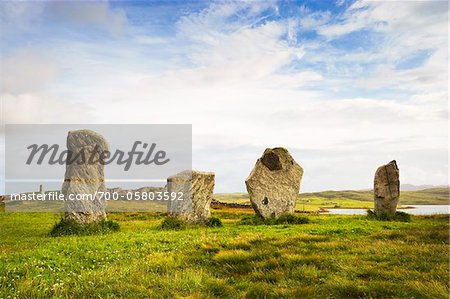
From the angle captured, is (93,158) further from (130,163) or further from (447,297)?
(447,297)

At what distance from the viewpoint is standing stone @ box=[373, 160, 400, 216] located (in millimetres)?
30109

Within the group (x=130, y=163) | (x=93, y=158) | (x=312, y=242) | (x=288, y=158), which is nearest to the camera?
(x=312, y=242)

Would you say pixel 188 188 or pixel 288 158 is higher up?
pixel 288 158

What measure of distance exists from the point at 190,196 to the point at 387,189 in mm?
15372

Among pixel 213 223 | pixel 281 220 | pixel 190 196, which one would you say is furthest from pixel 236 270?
pixel 281 220

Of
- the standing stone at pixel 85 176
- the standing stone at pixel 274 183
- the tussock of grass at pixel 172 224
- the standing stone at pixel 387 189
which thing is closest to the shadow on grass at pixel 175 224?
the tussock of grass at pixel 172 224

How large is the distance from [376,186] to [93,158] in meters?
21.3

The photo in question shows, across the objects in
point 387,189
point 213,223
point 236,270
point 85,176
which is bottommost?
point 213,223

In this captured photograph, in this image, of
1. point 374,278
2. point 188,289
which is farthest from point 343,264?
point 188,289

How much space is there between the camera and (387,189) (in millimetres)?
30125

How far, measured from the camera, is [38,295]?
8.27 metres

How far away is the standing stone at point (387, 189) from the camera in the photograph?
30.1m

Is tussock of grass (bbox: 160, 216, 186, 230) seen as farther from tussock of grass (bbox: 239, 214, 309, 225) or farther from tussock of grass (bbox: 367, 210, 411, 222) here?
tussock of grass (bbox: 367, 210, 411, 222)

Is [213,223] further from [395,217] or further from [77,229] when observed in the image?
[395,217]
